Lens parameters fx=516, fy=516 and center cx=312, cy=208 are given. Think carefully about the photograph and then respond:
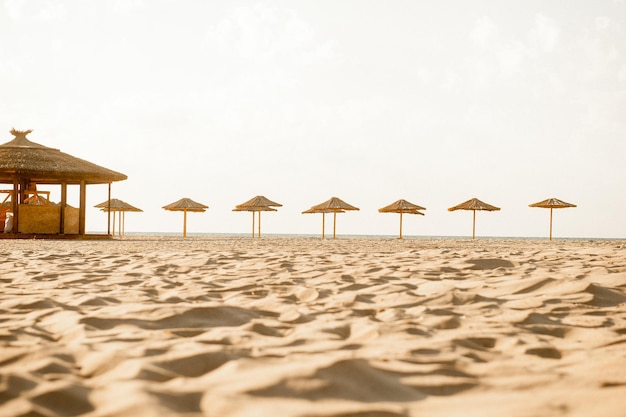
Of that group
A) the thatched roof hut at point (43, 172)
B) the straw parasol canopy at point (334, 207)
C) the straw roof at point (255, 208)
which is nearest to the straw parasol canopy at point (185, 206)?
the straw roof at point (255, 208)

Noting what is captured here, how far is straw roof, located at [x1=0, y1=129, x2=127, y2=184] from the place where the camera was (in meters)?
14.8

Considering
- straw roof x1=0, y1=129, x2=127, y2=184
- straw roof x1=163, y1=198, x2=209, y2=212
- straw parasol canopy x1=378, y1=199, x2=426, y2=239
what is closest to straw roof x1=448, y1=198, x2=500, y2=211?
straw parasol canopy x1=378, y1=199, x2=426, y2=239

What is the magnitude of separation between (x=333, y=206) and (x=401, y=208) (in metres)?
3.11

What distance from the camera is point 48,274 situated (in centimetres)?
446

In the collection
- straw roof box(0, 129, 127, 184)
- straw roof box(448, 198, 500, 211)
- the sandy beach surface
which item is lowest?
the sandy beach surface

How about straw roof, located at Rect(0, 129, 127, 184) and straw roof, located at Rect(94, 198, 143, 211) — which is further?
straw roof, located at Rect(94, 198, 143, 211)

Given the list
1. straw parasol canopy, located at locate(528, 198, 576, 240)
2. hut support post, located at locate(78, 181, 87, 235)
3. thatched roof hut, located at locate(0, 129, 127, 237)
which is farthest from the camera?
straw parasol canopy, located at locate(528, 198, 576, 240)

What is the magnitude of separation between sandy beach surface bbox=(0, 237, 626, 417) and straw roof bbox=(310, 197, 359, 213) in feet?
63.7

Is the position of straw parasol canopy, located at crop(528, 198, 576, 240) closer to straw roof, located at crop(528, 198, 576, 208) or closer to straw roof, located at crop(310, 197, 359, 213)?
straw roof, located at crop(528, 198, 576, 208)

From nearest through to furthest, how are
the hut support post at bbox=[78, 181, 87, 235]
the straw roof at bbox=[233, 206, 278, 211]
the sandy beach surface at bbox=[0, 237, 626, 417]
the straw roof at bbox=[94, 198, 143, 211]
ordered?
1. the sandy beach surface at bbox=[0, 237, 626, 417]
2. the hut support post at bbox=[78, 181, 87, 235]
3. the straw roof at bbox=[233, 206, 278, 211]
4. the straw roof at bbox=[94, 198, 143, 211]

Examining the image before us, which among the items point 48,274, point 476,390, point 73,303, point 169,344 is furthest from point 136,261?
point 476,390

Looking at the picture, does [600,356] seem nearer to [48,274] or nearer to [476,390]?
[476,390]

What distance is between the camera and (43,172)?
48.7 ft

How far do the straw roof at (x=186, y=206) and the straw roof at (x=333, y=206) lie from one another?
5361mm
